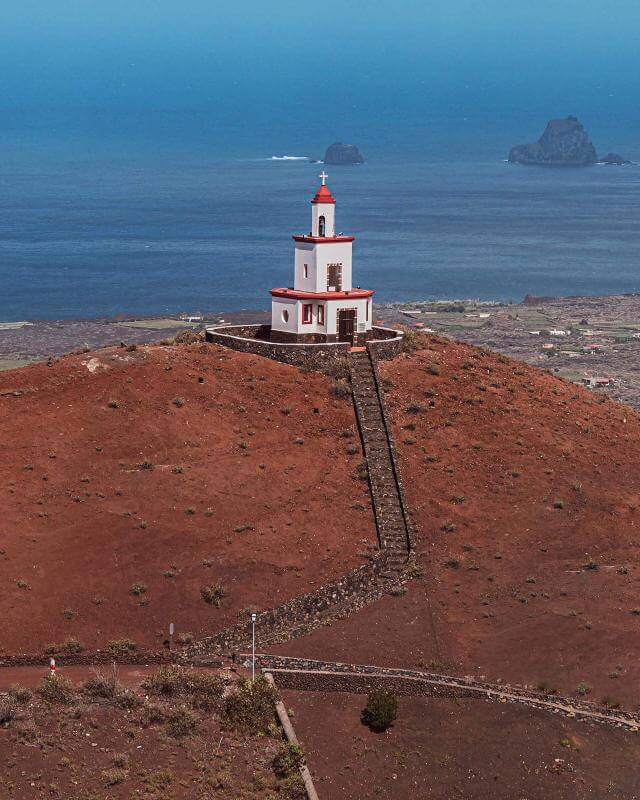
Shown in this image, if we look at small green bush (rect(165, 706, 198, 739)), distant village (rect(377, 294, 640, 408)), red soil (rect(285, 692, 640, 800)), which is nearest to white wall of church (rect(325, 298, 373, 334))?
red soil (rect(285, 692, 640, 800))

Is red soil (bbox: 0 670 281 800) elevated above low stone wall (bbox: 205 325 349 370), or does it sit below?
below

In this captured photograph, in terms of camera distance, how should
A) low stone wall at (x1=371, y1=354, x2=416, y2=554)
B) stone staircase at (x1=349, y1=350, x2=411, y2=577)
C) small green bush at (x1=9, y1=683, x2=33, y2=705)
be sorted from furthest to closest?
1. low stone wall at (x1=371, y1=354, x2=416, y2=554)
2. stone staircase at (x1=349, y1=350, x2=411, y2=577)
3. small green bush at (x1=9, y1=683, x2=33, y2=705)

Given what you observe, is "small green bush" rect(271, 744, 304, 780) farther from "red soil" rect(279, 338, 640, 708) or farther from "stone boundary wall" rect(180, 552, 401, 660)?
"red soil" rect(279, 338, 640, 708)

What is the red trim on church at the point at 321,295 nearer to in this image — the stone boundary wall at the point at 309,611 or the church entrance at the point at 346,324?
the church entrance at the point at 346,324

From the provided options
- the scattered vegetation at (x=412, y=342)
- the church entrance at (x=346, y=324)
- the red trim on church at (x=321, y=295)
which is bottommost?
the scattered vegetation at (x=412, y=342)

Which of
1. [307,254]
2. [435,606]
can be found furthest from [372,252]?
[435,606]

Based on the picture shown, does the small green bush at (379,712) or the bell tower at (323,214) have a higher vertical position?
the bell tower at (323,214)

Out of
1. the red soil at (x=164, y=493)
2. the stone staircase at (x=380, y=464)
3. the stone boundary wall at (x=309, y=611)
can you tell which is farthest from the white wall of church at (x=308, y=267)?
the stone boundary wall at (x=309, y=611)

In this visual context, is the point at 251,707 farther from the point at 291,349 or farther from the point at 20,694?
the point at 291,349

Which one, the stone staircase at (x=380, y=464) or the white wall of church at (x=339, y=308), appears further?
the white wall of church at (x=339, y=308)
